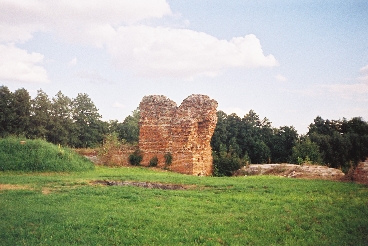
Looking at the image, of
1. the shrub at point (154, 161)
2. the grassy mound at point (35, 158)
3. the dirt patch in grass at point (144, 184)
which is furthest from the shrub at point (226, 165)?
the dirt patch in grass at point (144, 184)

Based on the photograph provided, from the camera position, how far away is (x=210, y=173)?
23.8 meters

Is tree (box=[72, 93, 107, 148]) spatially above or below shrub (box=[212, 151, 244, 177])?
above

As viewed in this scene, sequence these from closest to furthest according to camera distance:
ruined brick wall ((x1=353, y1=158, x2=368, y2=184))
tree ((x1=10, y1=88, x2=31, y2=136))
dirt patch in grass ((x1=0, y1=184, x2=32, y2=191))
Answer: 1. dirt patch in grass ((x1=0, y1=184, x2=32, y2=191))
2. ruined brick wall ((x1=353, y1=158, x2=368, y2=184))
3. tree ((x1=10, y1=88, x2=31, y2=136))

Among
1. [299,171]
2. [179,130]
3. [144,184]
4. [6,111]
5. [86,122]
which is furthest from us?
[86,122]

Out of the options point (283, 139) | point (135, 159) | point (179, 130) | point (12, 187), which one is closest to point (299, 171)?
point (179, 130)

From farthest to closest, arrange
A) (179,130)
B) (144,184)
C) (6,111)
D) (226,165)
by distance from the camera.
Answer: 1. (6,111)
2. (226,165)
3. (179,130)
4. (144,184)

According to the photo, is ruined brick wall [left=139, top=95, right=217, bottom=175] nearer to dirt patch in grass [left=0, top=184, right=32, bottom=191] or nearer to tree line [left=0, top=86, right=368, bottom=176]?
dirt patch in grass [left=0, top=184, right=32, bottom=191]

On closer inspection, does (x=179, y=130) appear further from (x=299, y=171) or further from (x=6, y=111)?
(x=6, y=111)

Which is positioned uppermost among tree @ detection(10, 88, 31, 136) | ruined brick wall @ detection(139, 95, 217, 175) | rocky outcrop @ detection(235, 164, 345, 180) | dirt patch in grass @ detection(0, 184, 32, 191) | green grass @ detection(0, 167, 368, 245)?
tree @ detection(10, 88, 31, 136)

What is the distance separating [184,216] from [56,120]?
134 feet

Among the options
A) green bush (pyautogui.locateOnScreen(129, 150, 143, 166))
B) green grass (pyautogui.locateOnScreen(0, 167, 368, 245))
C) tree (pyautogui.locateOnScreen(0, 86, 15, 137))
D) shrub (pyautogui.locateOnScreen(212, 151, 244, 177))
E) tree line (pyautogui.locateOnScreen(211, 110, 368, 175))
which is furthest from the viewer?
tree line (pyautogui.locateOnScreen(211, 110, 368, 175))

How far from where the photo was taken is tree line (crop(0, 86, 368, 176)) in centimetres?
3925

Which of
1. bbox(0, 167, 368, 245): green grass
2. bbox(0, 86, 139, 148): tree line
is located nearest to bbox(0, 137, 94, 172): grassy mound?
bbox(0, 167, 368, 245): green grass

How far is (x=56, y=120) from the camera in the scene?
4484cm
